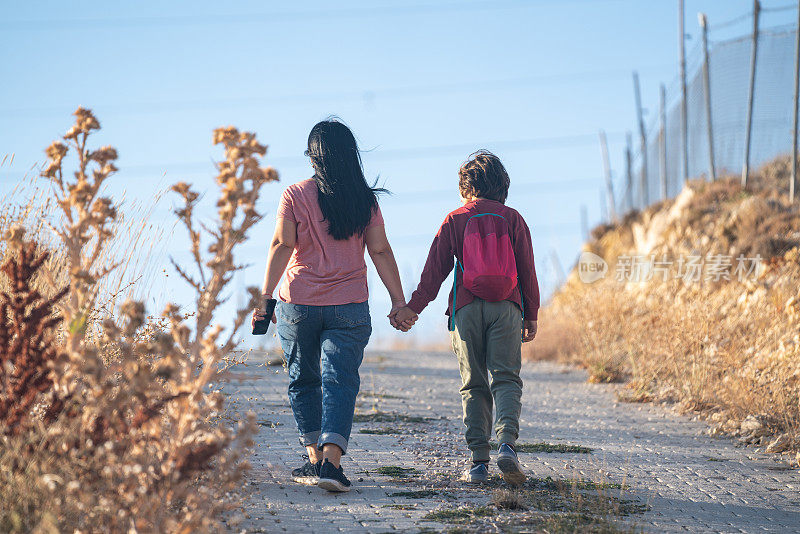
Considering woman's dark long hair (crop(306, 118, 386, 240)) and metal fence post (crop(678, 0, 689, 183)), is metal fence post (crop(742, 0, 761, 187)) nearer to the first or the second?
metal fence post (crop(678, 0, 689, 183))

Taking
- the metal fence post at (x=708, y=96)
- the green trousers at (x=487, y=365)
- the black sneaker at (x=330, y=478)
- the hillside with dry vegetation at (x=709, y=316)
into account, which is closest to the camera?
the black sneaker at (x=330, y=478)

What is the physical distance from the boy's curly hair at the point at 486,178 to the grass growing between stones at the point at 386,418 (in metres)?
2.81

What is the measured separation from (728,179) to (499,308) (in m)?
14.1

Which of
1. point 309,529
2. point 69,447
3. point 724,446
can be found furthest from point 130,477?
point 724,446

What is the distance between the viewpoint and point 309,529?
3.76 metres

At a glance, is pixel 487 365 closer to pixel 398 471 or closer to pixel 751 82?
pixel 398 471

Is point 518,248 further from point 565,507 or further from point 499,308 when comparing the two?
point 565,507

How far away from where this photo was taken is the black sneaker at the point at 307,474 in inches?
183

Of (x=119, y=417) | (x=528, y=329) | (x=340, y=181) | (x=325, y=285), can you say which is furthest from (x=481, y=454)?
(x=119, y=417)

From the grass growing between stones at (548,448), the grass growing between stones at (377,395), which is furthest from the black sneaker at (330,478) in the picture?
the grass growing between stones at (377,395)

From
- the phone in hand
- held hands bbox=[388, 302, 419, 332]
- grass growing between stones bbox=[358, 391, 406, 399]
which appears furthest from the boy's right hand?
grass growing between stones bbox=[358, 391, 406, 399]

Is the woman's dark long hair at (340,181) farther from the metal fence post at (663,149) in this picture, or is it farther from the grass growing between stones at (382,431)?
the metal fence post at (663,149)

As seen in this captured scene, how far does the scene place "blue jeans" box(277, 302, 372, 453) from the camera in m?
4.53

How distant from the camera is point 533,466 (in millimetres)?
5422
